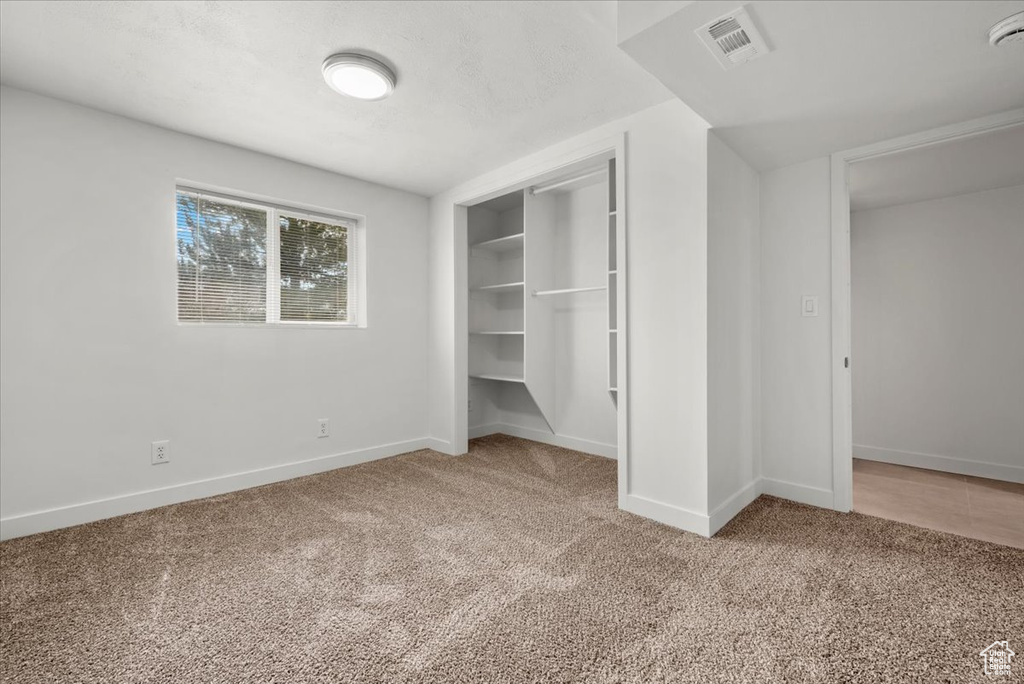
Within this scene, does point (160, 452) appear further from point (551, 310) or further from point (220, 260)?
point (551, 310)

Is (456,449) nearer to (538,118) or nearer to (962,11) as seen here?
(538,118)

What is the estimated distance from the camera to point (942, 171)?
309 cm

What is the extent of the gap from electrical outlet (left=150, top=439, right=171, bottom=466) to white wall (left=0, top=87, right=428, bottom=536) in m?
0.03

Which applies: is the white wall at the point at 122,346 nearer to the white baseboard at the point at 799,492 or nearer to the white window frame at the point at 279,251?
the white window frame at the point at 279,251

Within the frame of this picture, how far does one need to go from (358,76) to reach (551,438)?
3358 millimetres

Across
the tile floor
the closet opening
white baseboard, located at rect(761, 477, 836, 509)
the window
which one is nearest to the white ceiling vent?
the closet opening

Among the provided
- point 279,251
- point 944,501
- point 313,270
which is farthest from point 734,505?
point 279,251

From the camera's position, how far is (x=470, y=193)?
12.5ft

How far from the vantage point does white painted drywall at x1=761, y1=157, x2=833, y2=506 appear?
2.79 meters

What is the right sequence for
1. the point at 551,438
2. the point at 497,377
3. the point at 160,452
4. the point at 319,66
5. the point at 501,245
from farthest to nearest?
the point at 501,245, the point at 551,438, the point at 497,377, the point at 160,452, the point at 319,66

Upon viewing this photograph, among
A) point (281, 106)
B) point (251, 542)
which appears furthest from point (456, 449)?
point (281, 106)

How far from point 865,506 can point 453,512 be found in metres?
2.52

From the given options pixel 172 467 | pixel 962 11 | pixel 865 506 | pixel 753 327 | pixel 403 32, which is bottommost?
pixel 865 506

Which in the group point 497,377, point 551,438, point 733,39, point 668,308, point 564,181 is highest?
point 564,181
